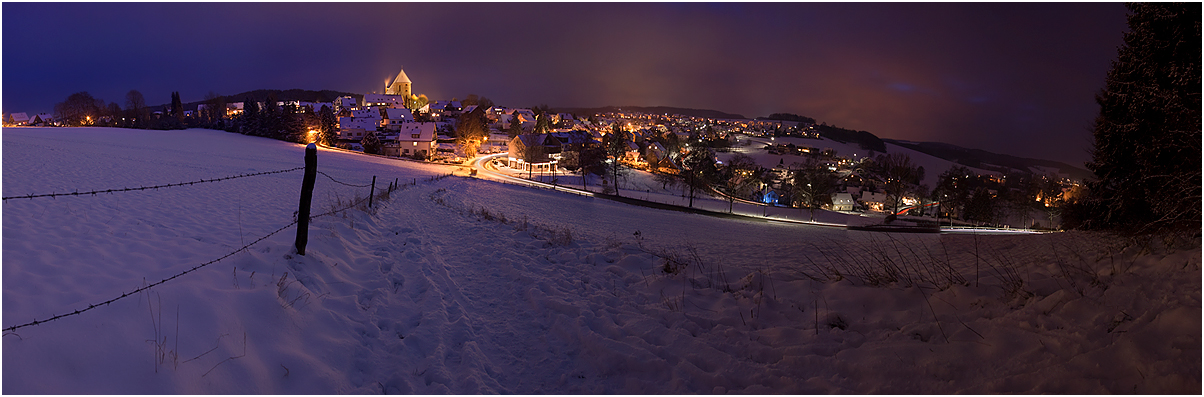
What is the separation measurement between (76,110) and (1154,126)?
152613 mm

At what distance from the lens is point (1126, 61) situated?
8.27 metres

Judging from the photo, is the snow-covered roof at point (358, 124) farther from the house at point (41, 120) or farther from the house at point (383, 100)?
the house at point (41, 120)

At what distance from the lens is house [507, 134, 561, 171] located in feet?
229

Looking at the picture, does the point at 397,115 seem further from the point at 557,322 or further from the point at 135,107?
the point at 557,322

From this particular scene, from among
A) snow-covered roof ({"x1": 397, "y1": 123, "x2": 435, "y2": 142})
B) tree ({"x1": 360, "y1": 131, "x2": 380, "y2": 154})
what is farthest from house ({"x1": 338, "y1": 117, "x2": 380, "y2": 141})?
tree ({"x1": 360, "y1": 131, "x2": 380, "y2": 154})

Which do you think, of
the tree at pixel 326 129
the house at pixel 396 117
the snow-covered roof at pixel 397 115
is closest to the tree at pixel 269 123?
the tree at pixel 326 129

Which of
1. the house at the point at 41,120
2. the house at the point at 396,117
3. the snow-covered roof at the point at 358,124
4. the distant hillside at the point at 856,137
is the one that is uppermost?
the distant hillside at the point at 856,137

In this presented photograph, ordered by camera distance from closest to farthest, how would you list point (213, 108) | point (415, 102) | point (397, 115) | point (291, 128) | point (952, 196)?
1. point (952, 196)
2. point (291, 128)
3. point (397, 115)
4. point (213, 108)
5. point (415, 102)

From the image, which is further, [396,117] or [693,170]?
[396,117]

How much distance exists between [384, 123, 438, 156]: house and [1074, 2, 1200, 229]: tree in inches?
3117

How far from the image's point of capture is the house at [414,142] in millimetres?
77375

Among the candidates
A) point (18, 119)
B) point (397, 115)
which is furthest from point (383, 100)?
point (18, 119)

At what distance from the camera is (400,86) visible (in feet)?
489

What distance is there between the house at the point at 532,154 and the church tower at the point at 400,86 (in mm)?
91913
